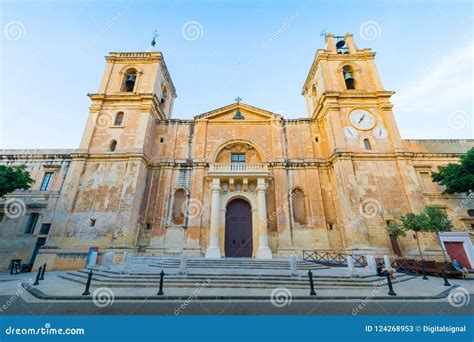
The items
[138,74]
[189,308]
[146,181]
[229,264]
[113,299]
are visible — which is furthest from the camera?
[138,74]

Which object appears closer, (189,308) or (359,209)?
(189,308)

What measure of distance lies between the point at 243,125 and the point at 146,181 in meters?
10.5

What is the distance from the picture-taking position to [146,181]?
62.8 ft

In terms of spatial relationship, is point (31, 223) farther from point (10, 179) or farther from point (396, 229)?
point (396, 229)

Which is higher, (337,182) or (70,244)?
(337,182)

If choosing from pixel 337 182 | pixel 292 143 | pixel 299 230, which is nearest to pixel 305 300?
pixel 299 230

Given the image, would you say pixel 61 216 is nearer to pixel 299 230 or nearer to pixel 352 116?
pixel 299 230

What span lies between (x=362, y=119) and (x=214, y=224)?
626 inches

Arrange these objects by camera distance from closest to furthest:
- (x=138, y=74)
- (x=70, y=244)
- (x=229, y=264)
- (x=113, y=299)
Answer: (x=113, y=299)
(x=229, y=264)
(x=70, y=244)
(x=138, y=74)
